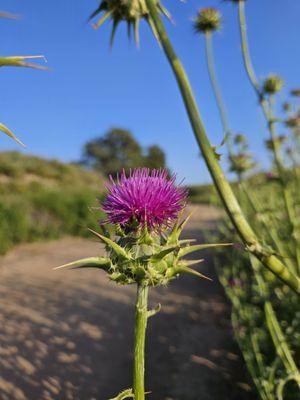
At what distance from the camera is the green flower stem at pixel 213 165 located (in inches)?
50.1

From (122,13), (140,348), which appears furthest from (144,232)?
(122,13)

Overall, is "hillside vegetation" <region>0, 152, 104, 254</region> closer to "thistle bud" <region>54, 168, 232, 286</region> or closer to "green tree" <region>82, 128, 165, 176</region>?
"thistle bud" <region>54, 168, 232, 286</region>

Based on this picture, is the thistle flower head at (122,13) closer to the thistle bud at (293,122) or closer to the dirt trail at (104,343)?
the dirt trail at (104,343)

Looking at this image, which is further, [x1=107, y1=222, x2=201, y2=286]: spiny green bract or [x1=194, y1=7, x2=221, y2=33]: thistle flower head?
[x1=194, y1=7, x2=221, y2=33]: thistle flower head

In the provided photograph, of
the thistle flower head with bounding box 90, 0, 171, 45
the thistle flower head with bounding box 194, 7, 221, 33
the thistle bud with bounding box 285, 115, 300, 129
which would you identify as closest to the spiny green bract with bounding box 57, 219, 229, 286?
the thistle flower head with bounding box 90, 0, 171, 45

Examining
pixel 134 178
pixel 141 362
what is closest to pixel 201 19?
pixel 134 178

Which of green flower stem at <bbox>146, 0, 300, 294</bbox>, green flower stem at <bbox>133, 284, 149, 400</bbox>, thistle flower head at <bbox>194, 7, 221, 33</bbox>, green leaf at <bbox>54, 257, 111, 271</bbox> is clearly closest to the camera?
green flower stem at <bbox>146, 0, 300, 294</bbox>

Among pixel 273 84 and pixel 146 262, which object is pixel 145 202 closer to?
pixel 146 262

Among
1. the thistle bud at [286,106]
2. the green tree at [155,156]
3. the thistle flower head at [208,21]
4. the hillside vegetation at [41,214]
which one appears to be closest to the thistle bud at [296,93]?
the thistle bud at [286,106]

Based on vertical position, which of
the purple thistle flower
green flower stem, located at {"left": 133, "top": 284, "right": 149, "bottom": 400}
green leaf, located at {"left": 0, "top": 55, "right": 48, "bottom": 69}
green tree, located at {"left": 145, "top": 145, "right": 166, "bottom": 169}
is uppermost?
green tree, located at {"left": 145, "top": 145, "right": 166, "bottom": 169}

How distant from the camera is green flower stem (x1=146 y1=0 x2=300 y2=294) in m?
1.27

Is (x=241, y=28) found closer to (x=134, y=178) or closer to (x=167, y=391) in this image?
(x=134, y=178)

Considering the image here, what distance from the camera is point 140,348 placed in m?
1.53

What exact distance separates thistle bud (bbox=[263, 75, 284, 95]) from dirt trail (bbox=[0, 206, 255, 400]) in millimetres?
1910
